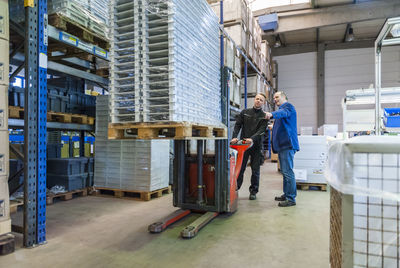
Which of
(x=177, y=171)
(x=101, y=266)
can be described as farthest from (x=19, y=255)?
(x=177, y=171)

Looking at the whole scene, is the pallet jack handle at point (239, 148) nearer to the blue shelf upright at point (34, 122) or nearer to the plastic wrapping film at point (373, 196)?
the blue shelf upright at point (34, 122)

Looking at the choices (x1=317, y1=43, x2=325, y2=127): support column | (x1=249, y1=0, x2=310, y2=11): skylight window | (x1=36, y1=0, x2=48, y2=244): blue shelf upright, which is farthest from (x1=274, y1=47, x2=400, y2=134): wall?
(x1=36, y1=0, x2=48, y2=244): blue shelf upright

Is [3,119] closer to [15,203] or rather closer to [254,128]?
[15,203]

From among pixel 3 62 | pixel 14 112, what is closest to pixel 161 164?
pixel 14 112

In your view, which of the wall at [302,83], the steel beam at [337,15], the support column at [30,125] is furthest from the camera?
the wall at [302,83]

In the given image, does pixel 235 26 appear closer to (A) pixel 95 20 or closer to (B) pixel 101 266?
(A) pixel 95 20

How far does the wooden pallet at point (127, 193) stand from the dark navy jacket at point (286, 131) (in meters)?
2.44

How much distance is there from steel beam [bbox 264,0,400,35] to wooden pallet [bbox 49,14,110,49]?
34.0 ft

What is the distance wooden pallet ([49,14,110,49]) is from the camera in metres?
3.52

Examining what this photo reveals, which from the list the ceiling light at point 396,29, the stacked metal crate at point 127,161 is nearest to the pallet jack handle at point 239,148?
the stacked metal crate at point 127,161

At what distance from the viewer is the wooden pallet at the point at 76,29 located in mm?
3516

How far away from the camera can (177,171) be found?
13.1 feet

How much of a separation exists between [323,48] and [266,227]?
51.0ft

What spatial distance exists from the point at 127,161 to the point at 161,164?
0.67m
